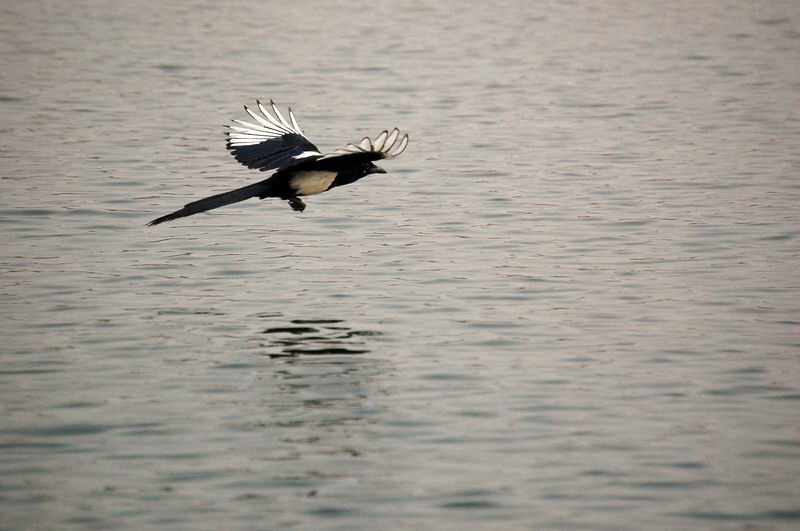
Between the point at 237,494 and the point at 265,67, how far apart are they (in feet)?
54.0

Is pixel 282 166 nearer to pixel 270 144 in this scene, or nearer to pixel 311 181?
pixel 311 181

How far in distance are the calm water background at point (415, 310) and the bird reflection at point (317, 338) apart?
0.08ft

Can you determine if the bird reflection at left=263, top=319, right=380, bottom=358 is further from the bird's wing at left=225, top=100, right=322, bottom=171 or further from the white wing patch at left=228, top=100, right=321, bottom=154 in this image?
the white wing patch at left=228, top=100, right=321, bottom=154

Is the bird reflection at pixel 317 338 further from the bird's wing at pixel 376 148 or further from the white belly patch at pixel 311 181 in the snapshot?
the white belly patch at pixel 311 181

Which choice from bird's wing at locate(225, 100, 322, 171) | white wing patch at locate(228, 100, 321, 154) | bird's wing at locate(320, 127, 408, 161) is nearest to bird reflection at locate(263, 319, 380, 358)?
bird's wing at locate(320, 127, 408, 161)

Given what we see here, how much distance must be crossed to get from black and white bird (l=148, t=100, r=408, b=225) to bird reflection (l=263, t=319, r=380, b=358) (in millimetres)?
1155

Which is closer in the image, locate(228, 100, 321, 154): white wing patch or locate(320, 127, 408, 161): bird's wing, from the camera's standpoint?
locate(320, 127, 408, 161): bird's wing

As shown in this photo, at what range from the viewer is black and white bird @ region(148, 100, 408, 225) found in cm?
925

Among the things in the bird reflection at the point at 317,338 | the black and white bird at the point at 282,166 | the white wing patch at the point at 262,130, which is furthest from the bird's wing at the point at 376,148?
the white wing patch at the point at 262,130

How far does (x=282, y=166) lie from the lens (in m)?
9.75

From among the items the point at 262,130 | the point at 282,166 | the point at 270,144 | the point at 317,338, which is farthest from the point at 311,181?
the point at 317,338

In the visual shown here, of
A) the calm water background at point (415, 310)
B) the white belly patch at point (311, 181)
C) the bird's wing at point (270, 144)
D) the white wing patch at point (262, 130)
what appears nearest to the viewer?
the calm water background at point (415, 310)

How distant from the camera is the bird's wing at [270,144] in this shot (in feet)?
32.3

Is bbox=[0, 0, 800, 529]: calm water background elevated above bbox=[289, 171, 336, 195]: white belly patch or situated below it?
below
